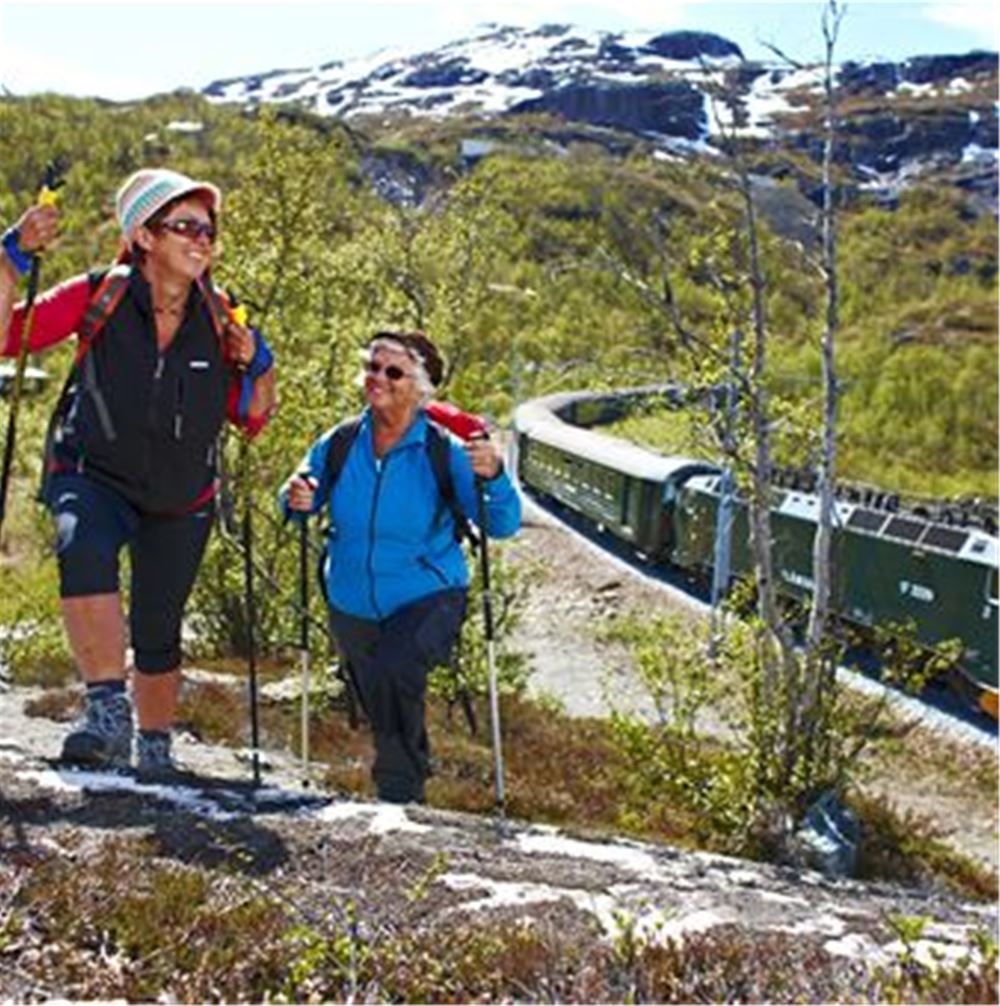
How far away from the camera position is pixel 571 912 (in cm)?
406

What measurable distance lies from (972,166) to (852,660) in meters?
187

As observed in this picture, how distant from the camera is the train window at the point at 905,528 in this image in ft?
81.6

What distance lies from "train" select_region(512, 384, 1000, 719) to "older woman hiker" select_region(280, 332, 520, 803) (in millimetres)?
5855

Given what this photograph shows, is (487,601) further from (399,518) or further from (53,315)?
(53,315)

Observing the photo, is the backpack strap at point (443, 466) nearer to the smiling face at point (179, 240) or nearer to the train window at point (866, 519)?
the smiling face at point (179, 240)

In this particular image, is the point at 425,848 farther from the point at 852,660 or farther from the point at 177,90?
the point at 177,90

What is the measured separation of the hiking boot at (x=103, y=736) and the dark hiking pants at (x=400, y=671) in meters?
1.15

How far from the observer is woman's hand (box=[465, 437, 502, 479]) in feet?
19.7

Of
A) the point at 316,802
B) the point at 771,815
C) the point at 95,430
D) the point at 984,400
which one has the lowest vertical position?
the point at 984,400

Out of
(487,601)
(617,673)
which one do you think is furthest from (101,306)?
(617,673)

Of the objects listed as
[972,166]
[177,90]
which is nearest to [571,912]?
[177,90]

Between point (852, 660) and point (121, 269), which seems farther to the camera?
point (852, 660)

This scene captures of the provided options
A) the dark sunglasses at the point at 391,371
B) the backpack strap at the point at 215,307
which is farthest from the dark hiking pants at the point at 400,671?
the backpack strap at the point at 215,307

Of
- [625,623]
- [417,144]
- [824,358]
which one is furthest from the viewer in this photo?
[417,144]
